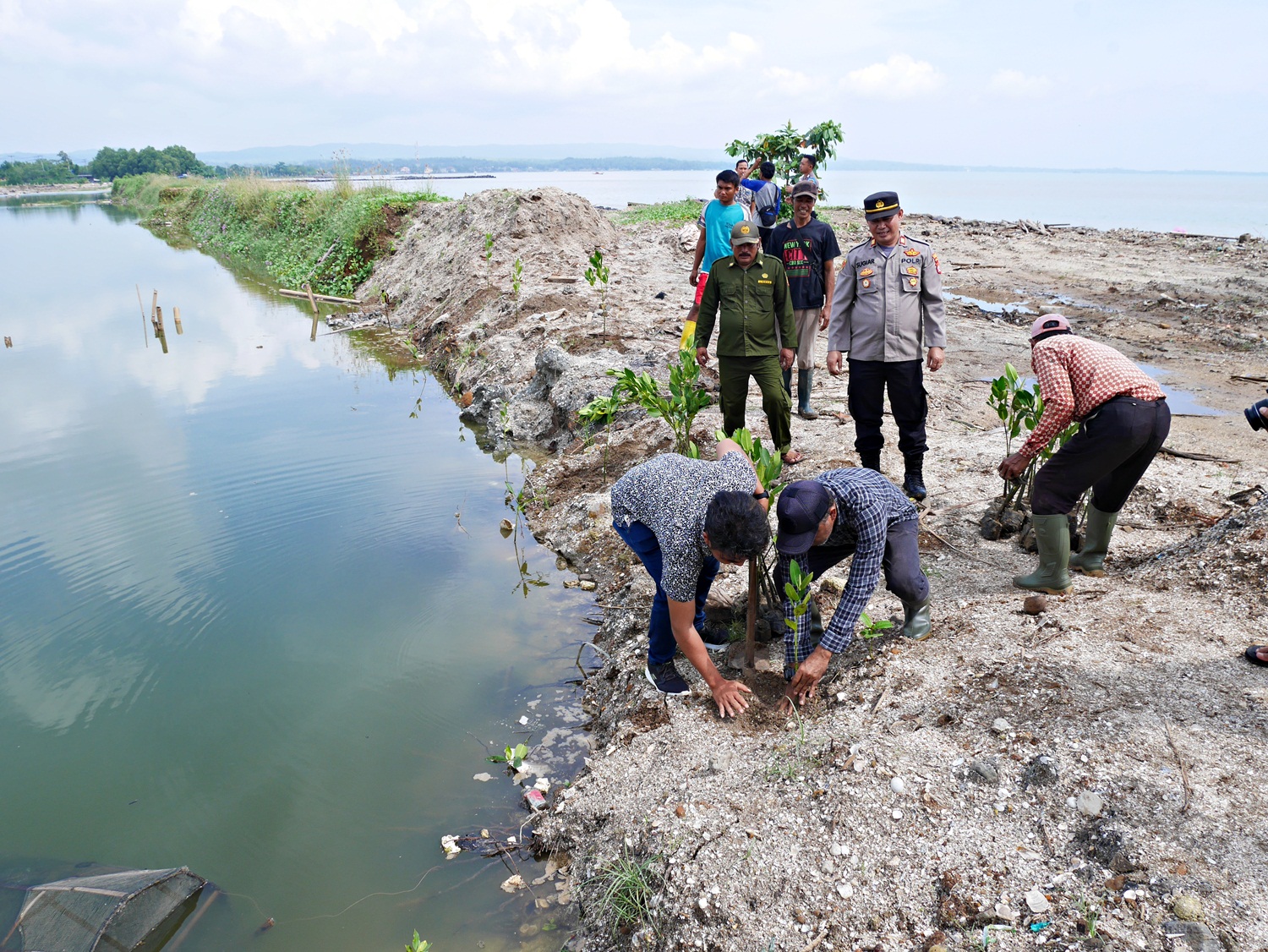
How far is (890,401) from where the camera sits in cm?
443

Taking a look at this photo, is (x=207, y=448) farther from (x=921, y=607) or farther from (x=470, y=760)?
(x=921, y=607)

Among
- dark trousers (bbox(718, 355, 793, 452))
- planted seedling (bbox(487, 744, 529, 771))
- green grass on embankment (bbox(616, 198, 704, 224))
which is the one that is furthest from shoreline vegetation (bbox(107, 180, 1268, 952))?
green grass on embankment (bbox(616, 198, 704, 224))

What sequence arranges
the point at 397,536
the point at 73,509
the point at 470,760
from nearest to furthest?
the point at 470,760 → the point at 397,536 → the point at 73,509

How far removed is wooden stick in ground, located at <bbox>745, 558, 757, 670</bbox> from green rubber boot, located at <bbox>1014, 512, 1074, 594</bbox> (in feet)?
4.42

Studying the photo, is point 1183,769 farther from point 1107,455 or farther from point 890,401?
point 890,401

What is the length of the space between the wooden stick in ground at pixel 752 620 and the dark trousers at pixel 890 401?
1.75 m

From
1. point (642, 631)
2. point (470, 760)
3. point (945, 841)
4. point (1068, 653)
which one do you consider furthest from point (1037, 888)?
point (470, 760)

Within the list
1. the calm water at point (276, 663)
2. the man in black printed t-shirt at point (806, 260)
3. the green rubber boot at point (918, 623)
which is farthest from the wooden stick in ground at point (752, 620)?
the man in black printed t-shirt at point (806, 260)

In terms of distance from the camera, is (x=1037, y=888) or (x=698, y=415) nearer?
(x=1037, y=888)

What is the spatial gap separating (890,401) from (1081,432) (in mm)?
1184

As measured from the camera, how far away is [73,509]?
260 inches

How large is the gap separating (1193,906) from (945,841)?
25.6 inches

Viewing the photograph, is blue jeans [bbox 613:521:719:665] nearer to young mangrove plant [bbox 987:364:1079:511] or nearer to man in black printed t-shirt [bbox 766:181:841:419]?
young mangrove plant [bbox 987:364:1079:511]

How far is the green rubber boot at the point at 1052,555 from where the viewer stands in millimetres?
3408
